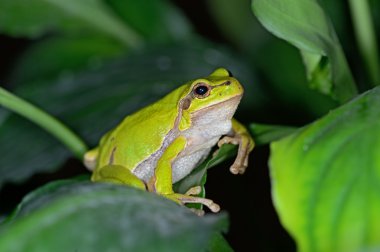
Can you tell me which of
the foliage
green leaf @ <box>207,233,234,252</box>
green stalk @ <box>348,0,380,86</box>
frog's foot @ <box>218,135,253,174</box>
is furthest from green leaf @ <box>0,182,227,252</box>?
green stalk @ <box>348,0,380,86</box>

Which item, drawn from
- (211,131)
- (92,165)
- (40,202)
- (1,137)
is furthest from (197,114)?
(1,137)

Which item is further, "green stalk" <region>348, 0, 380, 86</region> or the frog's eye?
"green stalk" <region>348, 0, 380, 86</region>

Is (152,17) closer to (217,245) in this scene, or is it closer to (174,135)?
(174,135)

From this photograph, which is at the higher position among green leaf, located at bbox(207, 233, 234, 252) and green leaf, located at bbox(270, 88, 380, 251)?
green leaf, located at bbox(270, 88, 380, 251)

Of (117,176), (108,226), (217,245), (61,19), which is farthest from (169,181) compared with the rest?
(61,19)

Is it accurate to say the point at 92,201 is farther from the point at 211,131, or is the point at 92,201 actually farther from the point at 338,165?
the point at 211,131

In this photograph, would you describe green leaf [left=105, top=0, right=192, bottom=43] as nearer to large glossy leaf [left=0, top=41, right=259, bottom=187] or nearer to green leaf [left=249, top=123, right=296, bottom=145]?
large glossy leaf [left=0, top=41, right=259, bottom=187]

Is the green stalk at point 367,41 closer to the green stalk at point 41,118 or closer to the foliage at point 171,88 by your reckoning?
the foliage at point 171,88
